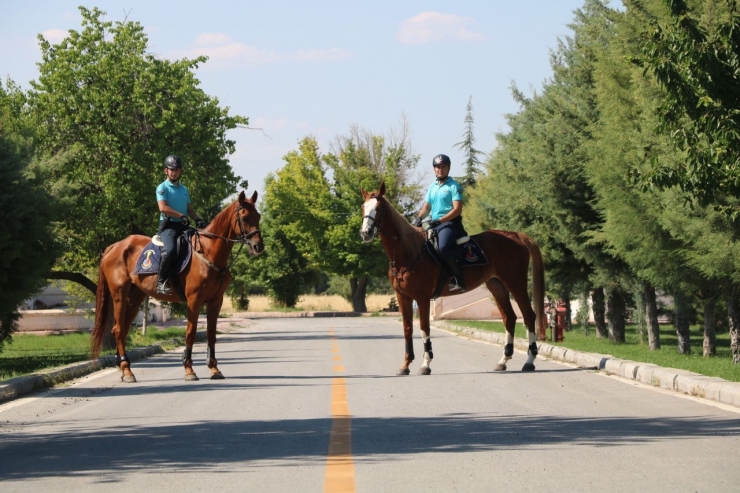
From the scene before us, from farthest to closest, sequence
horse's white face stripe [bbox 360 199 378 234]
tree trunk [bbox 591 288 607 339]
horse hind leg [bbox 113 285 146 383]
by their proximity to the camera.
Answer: tree trunk [bbox 591 288 607 339]
horse hind leg [bbox 113 285 146 383]
horse's white face stripe [bbox 360 199 378 234]

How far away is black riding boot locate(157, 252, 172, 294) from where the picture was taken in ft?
54.5

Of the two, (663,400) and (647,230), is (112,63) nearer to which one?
(647,230)

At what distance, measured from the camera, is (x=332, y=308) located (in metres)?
83.9

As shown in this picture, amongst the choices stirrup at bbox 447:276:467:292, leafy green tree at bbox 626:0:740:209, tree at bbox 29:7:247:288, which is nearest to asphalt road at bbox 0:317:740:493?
stirrup at bbox 447:276:467:292

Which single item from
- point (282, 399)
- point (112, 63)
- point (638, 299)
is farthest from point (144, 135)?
point (282, 399)

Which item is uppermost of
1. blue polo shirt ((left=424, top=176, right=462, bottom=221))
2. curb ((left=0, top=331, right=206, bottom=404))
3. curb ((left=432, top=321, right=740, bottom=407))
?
blue polo shirt ((left=424, top=176, right=462, bottom=221))

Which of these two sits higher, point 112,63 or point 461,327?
point 112,63

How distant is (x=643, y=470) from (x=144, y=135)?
26.6 m

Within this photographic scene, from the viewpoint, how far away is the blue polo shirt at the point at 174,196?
54.9ft

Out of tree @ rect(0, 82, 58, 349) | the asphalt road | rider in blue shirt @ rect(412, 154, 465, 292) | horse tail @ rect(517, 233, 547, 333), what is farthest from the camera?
tree @ rect(0, 82, 58, 349)

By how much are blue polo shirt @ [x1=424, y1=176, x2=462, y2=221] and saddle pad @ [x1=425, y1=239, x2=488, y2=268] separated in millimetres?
549

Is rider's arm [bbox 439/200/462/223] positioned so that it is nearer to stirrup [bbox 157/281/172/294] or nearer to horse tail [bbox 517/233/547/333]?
horse tail [bbox 517/233/547/333]

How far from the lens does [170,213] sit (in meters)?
16.6

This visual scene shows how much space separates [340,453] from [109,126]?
24.7 m
